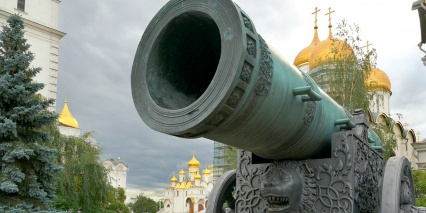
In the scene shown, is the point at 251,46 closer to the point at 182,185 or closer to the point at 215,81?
the point at 215,81

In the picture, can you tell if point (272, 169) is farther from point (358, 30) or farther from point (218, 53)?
point (358, 30)

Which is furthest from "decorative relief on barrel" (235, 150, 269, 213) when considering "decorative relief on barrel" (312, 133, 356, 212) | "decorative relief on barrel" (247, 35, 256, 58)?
"decorative relief on barrel" (247, 35, 256, 58)

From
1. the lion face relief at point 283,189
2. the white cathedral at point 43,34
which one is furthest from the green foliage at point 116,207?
the lion face relief at point 283,189

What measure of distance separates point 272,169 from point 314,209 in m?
0.40

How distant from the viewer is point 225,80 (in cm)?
234

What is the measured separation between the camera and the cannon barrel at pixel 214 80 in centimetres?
239

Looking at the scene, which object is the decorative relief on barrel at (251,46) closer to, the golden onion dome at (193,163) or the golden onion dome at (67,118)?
the golden onion dome at (67,118)

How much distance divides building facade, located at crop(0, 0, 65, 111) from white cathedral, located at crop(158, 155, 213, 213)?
30762 millimetres

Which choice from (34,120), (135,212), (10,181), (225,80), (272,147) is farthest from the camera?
(135,212)

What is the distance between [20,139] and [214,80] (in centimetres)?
859

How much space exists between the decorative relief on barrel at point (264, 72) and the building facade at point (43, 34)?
22004 millimetres

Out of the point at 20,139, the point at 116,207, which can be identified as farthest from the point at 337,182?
the point at 116,207

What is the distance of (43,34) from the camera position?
24.4 m

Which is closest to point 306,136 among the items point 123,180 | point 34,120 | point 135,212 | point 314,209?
point 314,209
